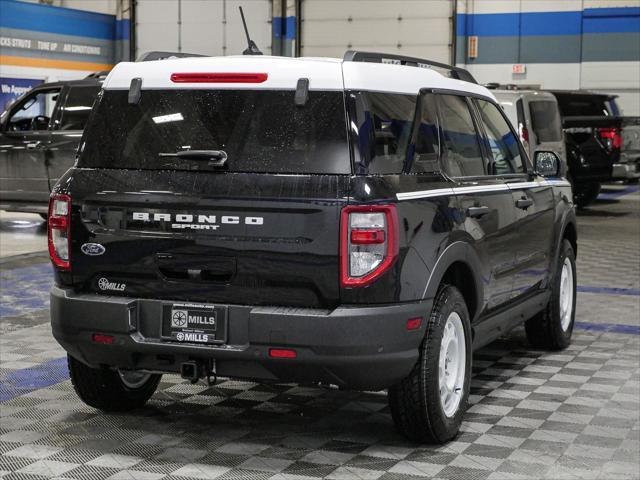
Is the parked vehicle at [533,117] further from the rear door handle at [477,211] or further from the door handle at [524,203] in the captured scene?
the rear door handle at [477,211]

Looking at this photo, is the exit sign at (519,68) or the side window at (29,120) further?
the exit sign at (519,68)

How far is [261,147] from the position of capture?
16.0 feet

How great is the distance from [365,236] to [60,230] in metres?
1.47

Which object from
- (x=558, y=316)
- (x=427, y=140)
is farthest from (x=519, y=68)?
(x=427, y=140)

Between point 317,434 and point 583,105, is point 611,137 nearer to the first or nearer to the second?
point 583,105

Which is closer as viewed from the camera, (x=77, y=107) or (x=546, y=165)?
(x=546, y=165)

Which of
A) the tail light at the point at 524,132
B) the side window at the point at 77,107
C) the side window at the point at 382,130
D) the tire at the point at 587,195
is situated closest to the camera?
the side window at the point at 382,130

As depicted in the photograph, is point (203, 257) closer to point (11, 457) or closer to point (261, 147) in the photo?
point (261, 147)

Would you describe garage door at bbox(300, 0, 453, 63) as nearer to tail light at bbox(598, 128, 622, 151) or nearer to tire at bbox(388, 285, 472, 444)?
tail light at bbox(598, 128, 622, 151)

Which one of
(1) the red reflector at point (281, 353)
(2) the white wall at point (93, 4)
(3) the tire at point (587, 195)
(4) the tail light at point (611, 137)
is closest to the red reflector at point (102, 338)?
(1) the red reflector at point (281, 353)

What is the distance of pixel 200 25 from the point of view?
32625mm

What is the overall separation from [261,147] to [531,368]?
2.89 metres

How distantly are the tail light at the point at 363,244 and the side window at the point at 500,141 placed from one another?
169cm

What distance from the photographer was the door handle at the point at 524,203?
636 cm
